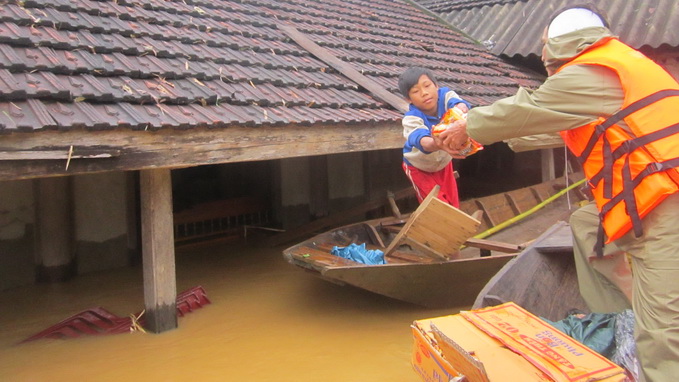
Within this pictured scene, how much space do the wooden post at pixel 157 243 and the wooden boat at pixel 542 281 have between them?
238 cm

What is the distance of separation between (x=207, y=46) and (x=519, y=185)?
7.80 metres

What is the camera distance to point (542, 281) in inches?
152

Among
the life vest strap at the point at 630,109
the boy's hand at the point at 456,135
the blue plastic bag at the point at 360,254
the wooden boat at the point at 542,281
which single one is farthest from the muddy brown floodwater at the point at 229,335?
the life vest strap at the point at 630,109

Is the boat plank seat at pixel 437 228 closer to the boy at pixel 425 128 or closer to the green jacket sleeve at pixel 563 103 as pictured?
the boy at pixel 425 128

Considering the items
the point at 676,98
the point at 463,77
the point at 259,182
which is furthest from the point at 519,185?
the point at 676,98

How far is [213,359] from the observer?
414cm

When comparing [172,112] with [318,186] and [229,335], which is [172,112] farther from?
[318,186]

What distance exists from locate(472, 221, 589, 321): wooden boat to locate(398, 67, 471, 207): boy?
0.88 metres

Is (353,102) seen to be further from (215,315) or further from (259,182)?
(259,182)

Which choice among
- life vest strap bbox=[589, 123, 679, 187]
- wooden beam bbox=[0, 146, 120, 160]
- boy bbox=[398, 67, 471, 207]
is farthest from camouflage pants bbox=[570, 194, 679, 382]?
wooden beam bbox=[0, 146, 120, 160]

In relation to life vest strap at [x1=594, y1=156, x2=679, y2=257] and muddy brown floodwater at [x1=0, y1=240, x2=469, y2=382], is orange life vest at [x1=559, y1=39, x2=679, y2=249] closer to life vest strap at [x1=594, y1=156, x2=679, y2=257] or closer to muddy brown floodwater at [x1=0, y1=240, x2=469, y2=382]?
life vest strap at [x1=594, y1=156, x2=679, y2=257]

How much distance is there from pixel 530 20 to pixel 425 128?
289 inches

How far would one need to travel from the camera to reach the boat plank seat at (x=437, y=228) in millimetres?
4355

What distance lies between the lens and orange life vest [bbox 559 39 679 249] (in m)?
2.17
